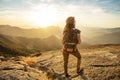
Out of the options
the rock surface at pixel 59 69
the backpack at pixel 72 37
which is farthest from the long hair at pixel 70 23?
the rock surface at pixel 59 69

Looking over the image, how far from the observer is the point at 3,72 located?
7578mm

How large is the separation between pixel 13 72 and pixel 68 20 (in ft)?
11.0

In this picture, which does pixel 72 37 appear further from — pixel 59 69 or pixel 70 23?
pixel 59 69

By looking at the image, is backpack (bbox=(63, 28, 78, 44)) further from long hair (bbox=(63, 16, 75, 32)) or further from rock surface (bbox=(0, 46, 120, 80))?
rock surface (bbox=(0, 46, 120, 80))

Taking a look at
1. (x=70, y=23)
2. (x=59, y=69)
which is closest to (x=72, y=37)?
(x=70, y=23)

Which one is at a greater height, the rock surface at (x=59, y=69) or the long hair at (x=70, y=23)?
the long hair at (x=70, y=23)

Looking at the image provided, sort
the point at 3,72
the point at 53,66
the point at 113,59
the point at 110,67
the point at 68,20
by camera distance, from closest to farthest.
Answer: the point at 3,72 < the point at 68,20 < the point at 110,67 < the point at 113,59 < the point at 53,66

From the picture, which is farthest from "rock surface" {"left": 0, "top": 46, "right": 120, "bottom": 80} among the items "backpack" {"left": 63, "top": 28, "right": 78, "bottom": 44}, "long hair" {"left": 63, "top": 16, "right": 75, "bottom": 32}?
"long hair" {"left": 63, "top": 16, "right": 75, "bottom": 32}

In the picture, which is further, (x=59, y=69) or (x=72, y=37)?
(x=59, y=69)

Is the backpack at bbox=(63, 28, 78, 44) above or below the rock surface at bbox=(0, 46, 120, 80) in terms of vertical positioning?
above

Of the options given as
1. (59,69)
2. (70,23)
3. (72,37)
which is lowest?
(59,69)

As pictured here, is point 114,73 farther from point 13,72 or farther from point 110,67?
point 13,72

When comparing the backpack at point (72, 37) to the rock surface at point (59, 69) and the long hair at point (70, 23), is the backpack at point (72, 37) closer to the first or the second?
the long hair at point (70, 23)

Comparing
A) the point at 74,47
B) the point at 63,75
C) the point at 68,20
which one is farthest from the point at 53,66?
the point at 68,20
